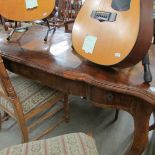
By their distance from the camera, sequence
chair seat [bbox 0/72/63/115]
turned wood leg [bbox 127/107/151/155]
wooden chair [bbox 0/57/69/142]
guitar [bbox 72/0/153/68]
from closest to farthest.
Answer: guitar [bbox 72/0/153/68]
turned wood leg [bbox 127/107/151/155]
wooden chair [bbox 0/57/69/142]
chair seat [bbox 0/72/63/115]

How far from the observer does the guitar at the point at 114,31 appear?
0.81 metres

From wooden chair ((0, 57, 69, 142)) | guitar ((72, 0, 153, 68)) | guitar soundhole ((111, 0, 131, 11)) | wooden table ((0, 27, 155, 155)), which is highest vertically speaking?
guitar soundhole ((111, 0, 131, 11))

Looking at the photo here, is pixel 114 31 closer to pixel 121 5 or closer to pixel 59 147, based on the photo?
pixel 121 5

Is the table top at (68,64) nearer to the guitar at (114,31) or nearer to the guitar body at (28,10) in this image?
the guitar at (114,31)

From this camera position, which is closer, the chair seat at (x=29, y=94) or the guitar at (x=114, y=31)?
the guitar at (x=114, y=31)

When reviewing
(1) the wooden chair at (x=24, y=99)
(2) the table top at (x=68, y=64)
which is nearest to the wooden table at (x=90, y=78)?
(2) the table top at (x=68, y=64)

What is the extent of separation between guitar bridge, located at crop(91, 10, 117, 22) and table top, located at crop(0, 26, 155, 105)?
0.74 feet

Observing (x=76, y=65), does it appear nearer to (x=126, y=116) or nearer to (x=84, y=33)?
(x=84, y=33)

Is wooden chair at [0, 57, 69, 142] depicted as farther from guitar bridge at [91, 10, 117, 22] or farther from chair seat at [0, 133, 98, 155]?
guitar bridge at [91, 10, 117, 22]

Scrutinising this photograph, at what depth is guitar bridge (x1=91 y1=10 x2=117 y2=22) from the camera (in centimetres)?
93

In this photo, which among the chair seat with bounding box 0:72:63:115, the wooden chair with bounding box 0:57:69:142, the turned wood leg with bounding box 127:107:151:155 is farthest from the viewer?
the chair seat with bounding box 0:72:63:115

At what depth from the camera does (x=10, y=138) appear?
159 cm

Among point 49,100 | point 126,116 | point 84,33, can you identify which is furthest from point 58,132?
point 84,33

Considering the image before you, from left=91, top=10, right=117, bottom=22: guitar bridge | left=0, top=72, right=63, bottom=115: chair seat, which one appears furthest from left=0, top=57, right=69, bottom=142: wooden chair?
left=91, top=10, right=117, bottom=22: guitar bridge
